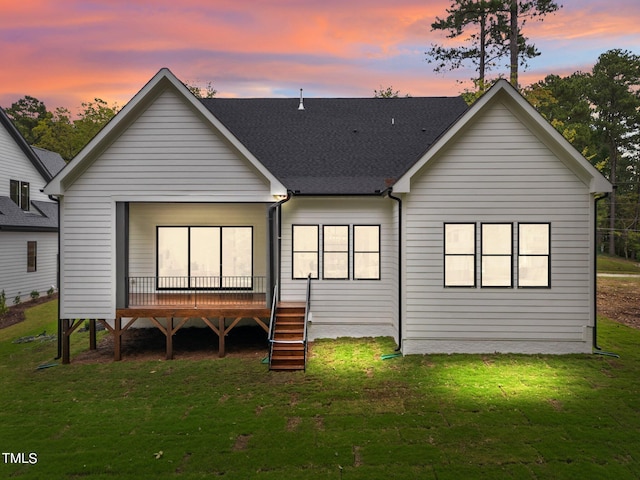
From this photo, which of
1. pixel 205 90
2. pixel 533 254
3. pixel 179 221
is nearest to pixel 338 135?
pixel 179 221

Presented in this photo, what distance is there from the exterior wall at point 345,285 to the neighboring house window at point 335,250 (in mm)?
184

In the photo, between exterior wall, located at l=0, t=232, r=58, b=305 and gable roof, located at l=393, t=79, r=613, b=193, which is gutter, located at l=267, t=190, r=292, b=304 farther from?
exterior wall, located at l=0, t=232, r=58, b=305

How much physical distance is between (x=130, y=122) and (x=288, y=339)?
7.78 meters

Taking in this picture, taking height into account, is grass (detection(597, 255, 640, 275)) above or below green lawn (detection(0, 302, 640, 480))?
above

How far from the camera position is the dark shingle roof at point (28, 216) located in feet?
68.7

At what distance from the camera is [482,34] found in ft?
→ 104

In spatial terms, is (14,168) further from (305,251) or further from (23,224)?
(305,251)

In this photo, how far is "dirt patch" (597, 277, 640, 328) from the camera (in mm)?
17094

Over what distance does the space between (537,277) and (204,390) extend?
9576 millimetres

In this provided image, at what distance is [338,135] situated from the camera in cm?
1617

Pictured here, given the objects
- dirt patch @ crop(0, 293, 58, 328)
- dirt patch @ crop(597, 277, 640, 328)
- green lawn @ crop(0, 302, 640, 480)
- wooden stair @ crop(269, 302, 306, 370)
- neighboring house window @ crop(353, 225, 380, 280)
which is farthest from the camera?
dirt patch @ crop(0, 293, 58, 328)

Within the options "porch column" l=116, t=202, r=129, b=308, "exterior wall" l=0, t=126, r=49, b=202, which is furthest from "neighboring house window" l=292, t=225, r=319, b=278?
"exterior wall" l=0, t=126, r=49, b=202

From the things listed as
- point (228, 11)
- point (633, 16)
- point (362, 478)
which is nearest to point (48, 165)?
point (228, 11)

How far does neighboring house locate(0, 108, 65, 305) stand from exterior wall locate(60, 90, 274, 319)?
11739 mm
